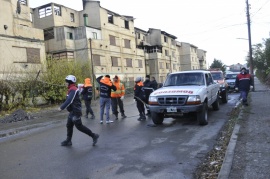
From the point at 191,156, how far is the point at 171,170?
0.96 metres

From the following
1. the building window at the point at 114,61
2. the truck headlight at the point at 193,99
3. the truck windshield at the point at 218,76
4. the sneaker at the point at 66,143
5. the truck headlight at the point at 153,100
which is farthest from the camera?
the building window at the point at 114,61

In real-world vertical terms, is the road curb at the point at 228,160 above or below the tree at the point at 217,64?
below

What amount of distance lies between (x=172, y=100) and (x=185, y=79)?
1891 millimetres

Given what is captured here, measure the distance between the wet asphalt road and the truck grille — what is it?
0.82 meters

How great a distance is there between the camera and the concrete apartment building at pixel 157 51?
54091 mm

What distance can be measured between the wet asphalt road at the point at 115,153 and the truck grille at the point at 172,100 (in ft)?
2.70

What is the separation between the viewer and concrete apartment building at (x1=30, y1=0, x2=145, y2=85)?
111 feet

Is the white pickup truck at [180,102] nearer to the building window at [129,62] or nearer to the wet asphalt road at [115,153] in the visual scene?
the wet asphalt road at [115,153]

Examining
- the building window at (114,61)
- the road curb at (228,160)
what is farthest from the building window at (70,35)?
the road curb at (228,160)

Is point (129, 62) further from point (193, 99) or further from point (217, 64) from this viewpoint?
point (217, 64)

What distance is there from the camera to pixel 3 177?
4672mm

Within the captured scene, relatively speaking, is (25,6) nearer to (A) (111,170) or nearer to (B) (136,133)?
(B) (136,133)

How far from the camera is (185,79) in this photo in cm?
1007

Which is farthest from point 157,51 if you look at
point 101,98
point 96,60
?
point 101,98
